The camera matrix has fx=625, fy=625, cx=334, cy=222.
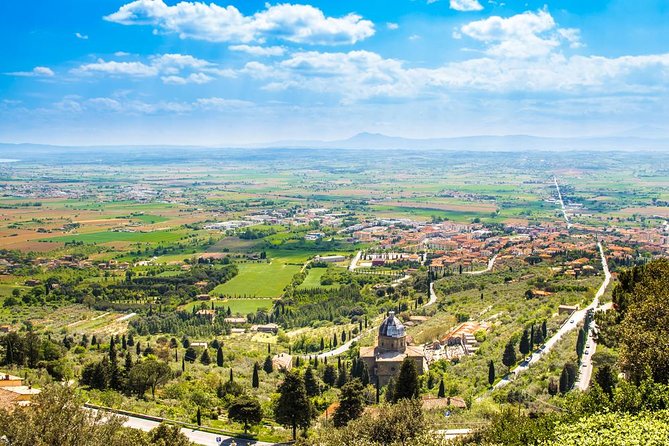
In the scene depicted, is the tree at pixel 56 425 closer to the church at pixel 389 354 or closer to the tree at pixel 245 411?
the tree at pixel 245 411

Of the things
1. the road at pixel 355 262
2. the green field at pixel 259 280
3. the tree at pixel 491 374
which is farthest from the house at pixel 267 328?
the road at pixel 355 262

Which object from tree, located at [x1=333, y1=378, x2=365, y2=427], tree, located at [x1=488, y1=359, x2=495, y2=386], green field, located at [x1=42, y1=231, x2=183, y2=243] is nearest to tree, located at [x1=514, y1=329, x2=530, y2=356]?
tree, located at [x1=488, y1=359, x2=495, y2=386]

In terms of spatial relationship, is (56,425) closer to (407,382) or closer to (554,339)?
(407,382)

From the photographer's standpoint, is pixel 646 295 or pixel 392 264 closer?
pixel 646 295

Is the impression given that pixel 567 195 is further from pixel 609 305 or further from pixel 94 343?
pixel 94 343

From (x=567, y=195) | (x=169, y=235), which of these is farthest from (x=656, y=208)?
(x=169, y=235)

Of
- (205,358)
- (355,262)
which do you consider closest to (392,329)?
(205,358)
